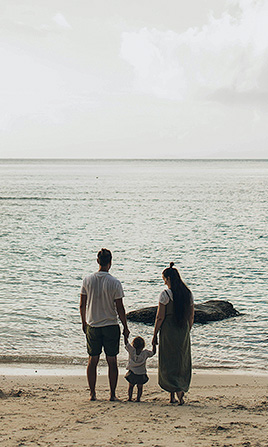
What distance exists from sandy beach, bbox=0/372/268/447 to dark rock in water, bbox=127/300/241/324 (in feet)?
13.4

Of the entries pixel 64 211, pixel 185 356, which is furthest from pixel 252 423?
pixel 64 211

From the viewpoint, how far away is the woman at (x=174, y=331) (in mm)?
6691

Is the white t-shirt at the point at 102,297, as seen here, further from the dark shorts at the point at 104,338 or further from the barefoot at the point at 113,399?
the barefoot at the point at 113,399

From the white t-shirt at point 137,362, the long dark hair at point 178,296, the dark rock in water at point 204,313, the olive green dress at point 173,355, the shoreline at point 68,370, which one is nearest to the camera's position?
the long dark hair at point 178,296

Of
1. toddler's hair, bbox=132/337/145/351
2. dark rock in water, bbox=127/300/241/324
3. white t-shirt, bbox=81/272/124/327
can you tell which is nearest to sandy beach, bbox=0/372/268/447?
toddler's hair, bbox=132/337/145/351

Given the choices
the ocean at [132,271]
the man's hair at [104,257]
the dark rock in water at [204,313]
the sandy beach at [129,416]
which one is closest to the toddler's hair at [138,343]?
the sandy beach at [129,416]

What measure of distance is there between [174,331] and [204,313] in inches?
242

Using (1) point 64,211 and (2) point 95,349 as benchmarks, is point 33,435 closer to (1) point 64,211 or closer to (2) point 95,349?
(2) point 95,349

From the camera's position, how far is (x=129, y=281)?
17.4 m

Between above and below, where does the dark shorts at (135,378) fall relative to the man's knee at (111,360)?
below

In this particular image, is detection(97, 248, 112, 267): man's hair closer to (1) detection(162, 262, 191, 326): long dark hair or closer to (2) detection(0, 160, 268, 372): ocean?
(1) detection(162, 262, 191, 326): long dark hair

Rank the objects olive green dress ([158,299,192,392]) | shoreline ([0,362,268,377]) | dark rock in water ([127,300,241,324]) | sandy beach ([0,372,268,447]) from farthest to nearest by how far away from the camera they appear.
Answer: dark rock in water ([127,300,241,324])
shoreline ([0,362,268,377])
olive green dress ([158,299,192,392])
sandy beach ([0,372,268,447])

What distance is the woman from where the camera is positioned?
6691mm

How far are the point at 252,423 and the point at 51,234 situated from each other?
25.0 metres
